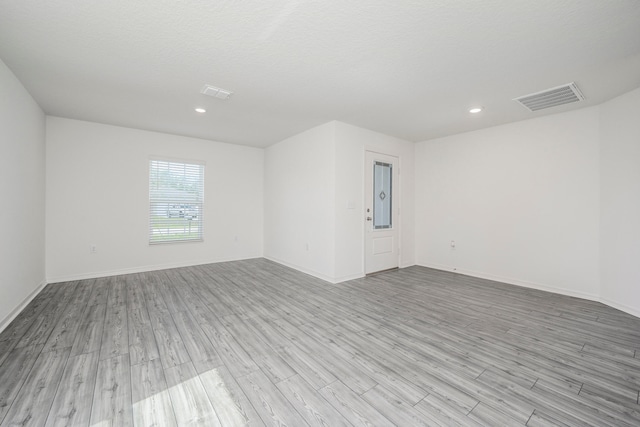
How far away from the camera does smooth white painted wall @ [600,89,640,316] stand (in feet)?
9.92

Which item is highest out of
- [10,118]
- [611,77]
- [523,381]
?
[611,77]

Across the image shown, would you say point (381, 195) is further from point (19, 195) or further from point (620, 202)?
point (19, 195)

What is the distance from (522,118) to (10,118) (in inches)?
262

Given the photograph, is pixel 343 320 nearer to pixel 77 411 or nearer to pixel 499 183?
pixel 77 411

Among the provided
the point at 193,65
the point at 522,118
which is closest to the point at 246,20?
the point at 193,65

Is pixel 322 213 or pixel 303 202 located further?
pixel 303 202

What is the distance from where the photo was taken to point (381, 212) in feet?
16.4

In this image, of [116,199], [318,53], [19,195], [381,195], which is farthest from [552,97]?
[116,199]

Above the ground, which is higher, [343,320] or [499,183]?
[499,183]

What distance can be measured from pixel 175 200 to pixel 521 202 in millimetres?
6317

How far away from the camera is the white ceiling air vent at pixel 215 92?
9.98 feet

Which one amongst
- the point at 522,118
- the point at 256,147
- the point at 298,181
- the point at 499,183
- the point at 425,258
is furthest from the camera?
the point at 256,147

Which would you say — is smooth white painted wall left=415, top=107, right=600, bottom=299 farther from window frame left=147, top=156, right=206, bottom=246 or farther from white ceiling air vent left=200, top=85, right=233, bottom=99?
window frame left=147, top=156, right=206, bottom=246

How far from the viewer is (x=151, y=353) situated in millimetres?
2145
